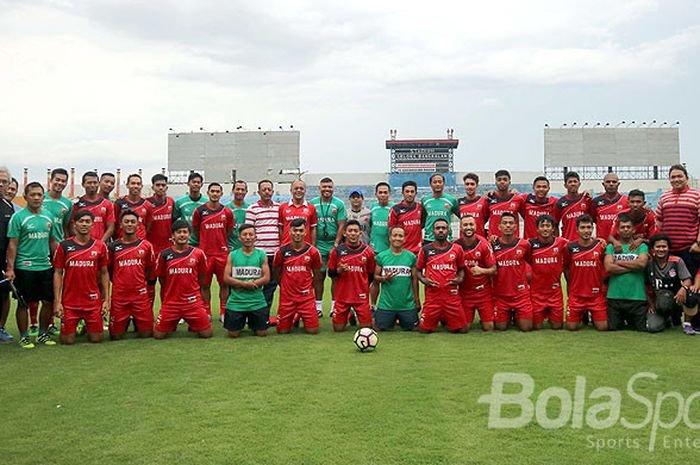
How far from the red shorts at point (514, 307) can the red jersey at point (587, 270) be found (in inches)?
22.0

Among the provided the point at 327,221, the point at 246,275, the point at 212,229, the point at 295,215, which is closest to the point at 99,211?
the point at 212,229

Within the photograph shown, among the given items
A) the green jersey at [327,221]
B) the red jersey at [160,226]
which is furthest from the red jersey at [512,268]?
the red jersey at [160,226]

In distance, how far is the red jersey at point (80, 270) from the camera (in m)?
6.66

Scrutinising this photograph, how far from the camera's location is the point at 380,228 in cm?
877

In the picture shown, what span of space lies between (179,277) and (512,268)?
3.81 metres

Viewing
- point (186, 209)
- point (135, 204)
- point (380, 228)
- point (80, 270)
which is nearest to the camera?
point (80, 270)

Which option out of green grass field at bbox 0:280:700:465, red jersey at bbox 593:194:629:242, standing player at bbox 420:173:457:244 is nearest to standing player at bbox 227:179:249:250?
green grass field at bbox 0:280:700:465

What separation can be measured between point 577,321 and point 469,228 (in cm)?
165

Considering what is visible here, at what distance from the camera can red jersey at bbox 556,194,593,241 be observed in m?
7.91

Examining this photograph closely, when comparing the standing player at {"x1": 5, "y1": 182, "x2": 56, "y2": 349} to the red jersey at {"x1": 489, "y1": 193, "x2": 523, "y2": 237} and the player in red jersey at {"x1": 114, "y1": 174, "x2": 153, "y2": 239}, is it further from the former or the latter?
the red jersey at {"x1": 489, "y1": 193, "x2": 523, "y2": 237}

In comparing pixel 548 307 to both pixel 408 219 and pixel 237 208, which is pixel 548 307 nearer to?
pixel 408 219

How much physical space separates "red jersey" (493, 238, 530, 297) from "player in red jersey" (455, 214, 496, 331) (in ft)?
0.45

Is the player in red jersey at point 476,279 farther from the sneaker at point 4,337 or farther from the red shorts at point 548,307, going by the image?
the sneaker at point 4,337

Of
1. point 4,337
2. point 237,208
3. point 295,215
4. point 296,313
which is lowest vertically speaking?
point 4,337
